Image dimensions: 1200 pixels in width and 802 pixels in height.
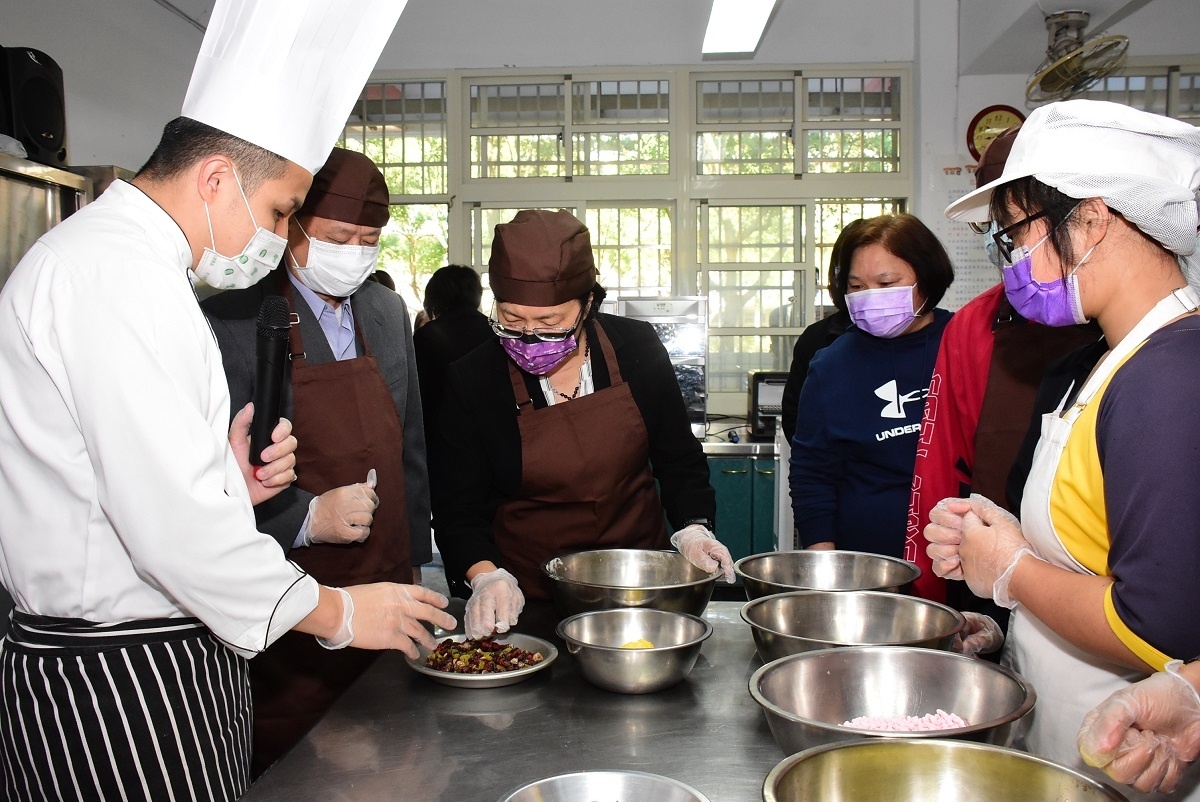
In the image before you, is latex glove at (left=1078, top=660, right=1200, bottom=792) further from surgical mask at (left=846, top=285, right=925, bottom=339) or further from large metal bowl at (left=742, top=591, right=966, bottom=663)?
surgical mask at (left=846, top=285, right=925, bottom=339)

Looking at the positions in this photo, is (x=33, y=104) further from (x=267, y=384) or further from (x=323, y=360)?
(x=267, y=384)

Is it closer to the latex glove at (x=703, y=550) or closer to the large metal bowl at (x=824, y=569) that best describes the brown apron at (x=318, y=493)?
the latex glove at (x=703, y=550)

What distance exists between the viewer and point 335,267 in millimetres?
2125

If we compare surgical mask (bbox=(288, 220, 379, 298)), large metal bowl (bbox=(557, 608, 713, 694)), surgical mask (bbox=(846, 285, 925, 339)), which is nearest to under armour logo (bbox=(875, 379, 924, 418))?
surgical mask (bbox=(846, 285, 925, 339))

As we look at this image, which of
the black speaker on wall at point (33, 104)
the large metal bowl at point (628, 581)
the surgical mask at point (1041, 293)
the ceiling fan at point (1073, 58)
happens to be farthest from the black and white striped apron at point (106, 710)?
the ceiling fan at point (1073, 58)

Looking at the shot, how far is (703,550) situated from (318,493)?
86 cm

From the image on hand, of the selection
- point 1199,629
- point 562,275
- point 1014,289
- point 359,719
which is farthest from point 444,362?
point 1199,629

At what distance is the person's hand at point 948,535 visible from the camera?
148 centimetres

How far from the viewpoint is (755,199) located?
597 centimetres

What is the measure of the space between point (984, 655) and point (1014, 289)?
2.13ft

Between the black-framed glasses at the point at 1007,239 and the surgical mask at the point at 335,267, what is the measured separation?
1.35 m

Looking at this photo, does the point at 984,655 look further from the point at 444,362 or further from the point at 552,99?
the point at 552,99

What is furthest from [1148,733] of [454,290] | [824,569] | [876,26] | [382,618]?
[876,26]

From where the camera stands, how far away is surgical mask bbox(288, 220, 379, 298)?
2.11m
